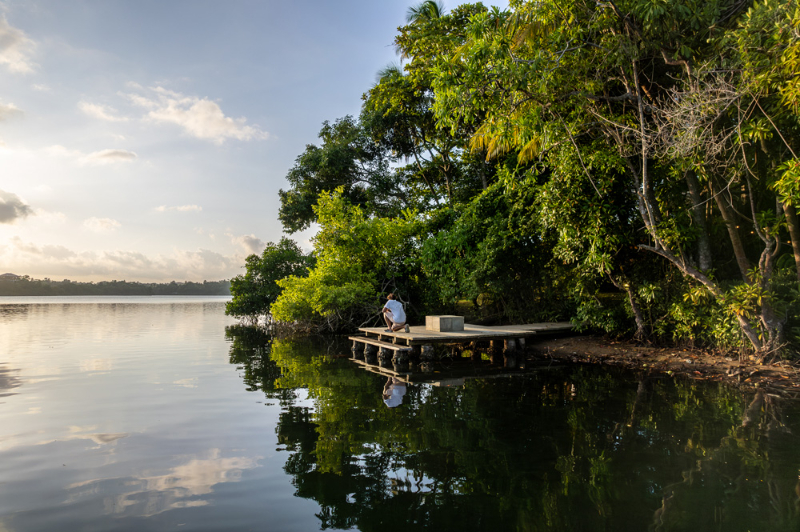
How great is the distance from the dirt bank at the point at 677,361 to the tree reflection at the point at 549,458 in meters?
1.17

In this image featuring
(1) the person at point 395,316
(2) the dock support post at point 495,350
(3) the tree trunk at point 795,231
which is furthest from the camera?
(2) the dock support post at point 495,350

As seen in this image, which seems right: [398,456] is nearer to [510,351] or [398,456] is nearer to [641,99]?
[510,351]

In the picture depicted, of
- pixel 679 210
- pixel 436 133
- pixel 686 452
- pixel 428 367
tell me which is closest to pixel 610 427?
pixel 686 452

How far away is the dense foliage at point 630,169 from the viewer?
8.80m

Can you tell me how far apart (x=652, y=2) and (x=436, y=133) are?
48.5 feet

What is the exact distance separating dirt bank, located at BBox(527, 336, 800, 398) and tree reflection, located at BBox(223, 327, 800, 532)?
117cm

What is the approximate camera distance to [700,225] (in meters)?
11.0

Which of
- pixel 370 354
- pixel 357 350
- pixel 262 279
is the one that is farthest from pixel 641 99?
pixel 262 279

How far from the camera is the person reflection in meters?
8.16

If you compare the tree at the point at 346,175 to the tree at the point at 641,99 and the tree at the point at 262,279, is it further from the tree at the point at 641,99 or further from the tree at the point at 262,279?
the tree at the point at 641,99

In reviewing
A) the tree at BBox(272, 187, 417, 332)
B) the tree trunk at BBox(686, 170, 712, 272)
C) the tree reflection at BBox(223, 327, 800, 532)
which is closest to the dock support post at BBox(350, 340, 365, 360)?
the tree at BBox(272, 187, 417, 332)

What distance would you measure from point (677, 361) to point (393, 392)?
699 cm

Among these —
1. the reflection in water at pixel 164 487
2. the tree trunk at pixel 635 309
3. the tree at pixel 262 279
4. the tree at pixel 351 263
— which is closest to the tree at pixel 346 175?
the tree at pixel 262 279

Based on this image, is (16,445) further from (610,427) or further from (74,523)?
(610,427)
